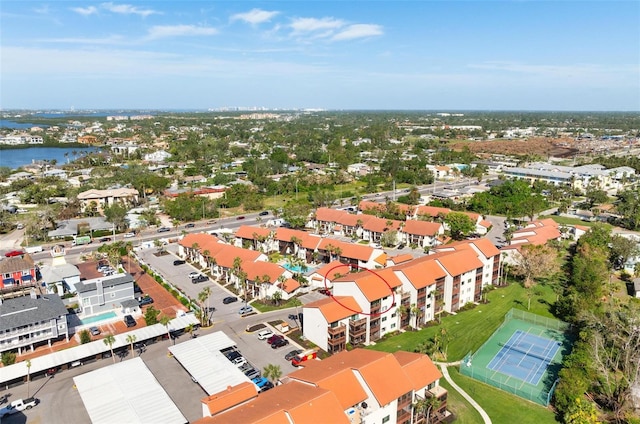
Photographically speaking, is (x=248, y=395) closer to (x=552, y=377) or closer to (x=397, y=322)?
(x=397, y=322)

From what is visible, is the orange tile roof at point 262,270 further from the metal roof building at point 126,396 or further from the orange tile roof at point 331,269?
the metal roof building at point 126,396

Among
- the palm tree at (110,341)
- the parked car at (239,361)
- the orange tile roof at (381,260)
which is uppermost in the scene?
the orange tile roof at (381,260)

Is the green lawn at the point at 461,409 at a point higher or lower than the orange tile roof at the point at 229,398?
lower

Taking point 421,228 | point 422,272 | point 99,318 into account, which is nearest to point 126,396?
point 99,318

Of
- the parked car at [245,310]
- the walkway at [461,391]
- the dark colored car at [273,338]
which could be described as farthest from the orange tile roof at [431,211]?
the dark colored car at [273,338]

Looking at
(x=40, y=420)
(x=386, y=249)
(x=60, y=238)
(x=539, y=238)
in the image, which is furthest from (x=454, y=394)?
(x=60, y=238)

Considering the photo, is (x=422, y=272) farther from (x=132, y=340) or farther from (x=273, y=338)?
(x=132, y=340)

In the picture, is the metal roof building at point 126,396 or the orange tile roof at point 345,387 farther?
the metal roof building at point 126,396
